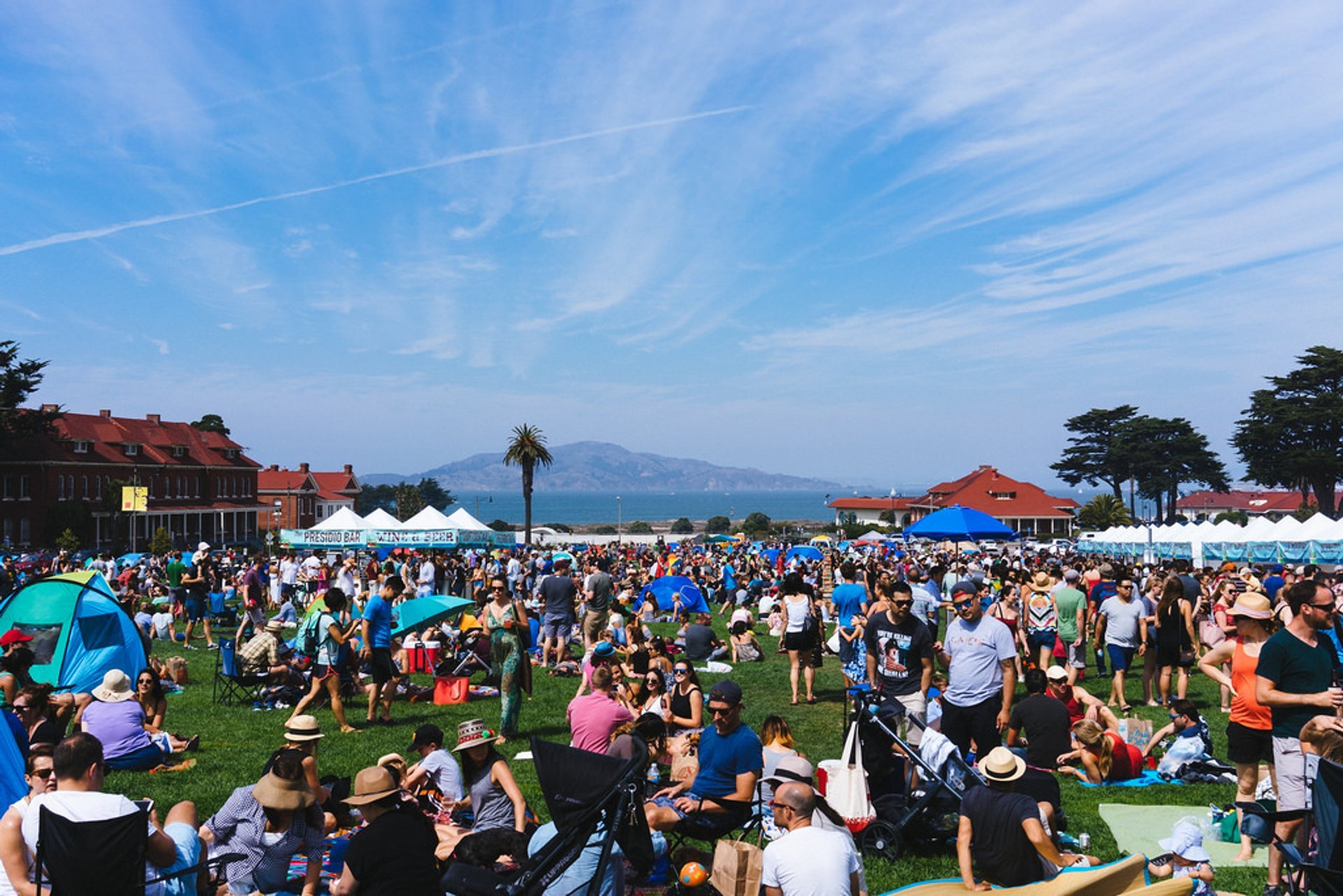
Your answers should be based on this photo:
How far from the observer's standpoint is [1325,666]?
5.37 meters

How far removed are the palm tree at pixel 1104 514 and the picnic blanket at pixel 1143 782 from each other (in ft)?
252

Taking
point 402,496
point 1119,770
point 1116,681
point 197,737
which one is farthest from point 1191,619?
point 402,496

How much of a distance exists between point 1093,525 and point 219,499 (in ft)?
227

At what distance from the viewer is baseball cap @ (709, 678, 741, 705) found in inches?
245

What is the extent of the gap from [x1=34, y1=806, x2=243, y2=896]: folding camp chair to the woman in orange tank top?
586 cm

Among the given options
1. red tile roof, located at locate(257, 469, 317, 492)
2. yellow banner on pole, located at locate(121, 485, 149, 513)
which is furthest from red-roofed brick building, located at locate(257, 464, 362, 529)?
yellow banner on pole, located at locate(121, 485, 149, 513)

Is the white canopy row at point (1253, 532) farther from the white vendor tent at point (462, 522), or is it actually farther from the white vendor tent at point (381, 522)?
the white vendor tent at point (381, 522)

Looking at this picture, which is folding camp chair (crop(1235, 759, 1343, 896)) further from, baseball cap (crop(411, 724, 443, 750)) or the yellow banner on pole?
the yellow banner on pole

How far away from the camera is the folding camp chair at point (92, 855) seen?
4.03 metres

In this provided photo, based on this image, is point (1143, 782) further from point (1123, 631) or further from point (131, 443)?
point (131, 443)

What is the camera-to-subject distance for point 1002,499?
313ft

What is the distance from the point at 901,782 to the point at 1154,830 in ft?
5.97

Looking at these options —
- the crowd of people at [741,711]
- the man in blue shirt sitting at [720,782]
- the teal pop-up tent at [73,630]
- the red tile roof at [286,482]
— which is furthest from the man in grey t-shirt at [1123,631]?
the red tile roof at [286,482]

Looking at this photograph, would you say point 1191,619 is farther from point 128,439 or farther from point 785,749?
point 128,439
